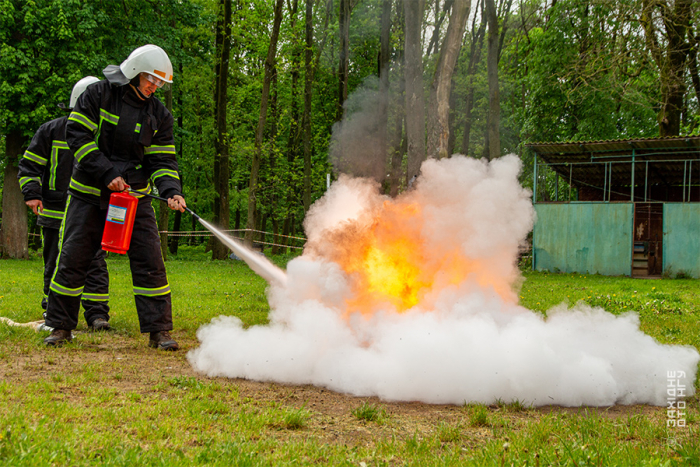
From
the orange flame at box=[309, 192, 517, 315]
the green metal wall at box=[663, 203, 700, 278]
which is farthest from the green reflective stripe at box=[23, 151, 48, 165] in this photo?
the green metal wall at box=[663, 203, 700, 278]

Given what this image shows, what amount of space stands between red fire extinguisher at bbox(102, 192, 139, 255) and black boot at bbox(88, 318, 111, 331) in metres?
1.45

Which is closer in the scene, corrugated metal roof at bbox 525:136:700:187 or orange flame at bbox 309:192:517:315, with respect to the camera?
orange flame at bbox 309:192:517:315

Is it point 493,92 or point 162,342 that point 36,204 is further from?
point 493,92

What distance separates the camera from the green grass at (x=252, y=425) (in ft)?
9.24

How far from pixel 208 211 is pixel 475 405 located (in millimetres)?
32665

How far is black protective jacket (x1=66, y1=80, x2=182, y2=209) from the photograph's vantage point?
205 inches

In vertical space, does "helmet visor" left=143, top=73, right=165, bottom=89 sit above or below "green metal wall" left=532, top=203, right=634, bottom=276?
above

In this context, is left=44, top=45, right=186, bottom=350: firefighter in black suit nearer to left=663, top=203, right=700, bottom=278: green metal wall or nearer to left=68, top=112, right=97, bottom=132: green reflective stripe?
left=68, top=112, right=97, bottom=132: green reflective stripe

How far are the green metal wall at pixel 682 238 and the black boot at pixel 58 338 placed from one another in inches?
772

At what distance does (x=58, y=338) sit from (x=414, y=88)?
10.1 m

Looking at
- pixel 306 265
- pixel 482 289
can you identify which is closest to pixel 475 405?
pixel 482 289

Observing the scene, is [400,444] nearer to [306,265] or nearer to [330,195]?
[306,265]

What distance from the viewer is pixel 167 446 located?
9.51ft

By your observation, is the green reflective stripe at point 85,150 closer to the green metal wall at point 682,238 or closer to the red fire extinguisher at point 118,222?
the red fire extinguisher at point 118,222
